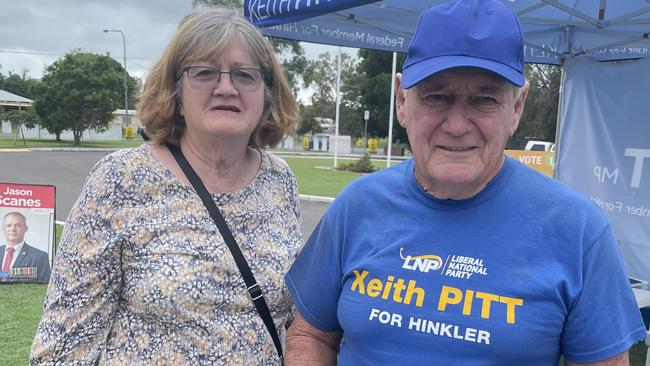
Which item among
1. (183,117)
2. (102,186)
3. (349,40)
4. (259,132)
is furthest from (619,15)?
(102,186)

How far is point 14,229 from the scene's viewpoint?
5.41 meters

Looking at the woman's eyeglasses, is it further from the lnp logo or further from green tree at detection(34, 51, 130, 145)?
green tree at detection(34, 51, 130, 145)

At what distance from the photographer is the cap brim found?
4.37 feet

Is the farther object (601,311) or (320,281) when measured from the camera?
(320,281)

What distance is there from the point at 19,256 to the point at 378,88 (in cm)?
3578

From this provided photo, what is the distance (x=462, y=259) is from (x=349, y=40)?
16.1 ft

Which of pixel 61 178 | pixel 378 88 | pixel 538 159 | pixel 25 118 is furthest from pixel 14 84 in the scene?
pixel 538 159

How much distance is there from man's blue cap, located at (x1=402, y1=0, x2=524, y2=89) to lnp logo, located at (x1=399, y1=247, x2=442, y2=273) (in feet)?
1.55

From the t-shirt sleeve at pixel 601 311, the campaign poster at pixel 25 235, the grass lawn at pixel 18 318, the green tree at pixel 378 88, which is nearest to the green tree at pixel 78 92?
the green tree at pixel 378 88

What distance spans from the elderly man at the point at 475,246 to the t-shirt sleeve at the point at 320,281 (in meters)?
0.07

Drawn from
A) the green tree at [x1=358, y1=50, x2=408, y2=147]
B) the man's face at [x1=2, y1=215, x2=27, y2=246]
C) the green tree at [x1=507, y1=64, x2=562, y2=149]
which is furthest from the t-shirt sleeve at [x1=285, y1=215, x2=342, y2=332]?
the green tree at [x1=358, y1=50, x2=408, y2=147]

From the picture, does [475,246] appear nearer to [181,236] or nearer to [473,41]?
[473,41]

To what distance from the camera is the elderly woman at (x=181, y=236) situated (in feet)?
5.65

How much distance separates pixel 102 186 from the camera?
1759 millimetres
